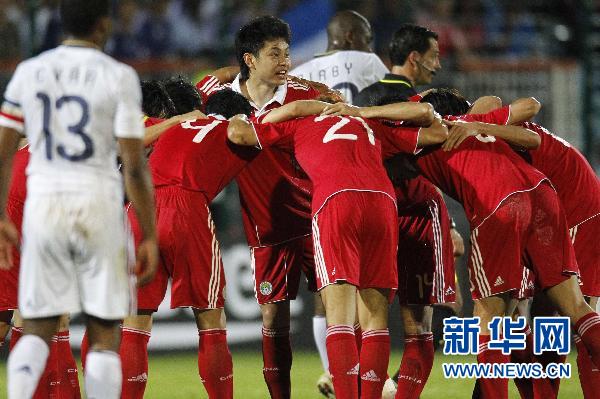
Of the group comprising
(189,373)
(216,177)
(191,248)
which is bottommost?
(189,373)

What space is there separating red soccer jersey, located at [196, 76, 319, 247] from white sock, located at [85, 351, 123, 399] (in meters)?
2.52

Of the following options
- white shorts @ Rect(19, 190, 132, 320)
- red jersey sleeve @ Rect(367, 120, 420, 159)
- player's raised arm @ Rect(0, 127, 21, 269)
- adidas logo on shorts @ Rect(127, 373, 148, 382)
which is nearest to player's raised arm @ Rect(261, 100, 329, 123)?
red jersey sleeve @ Rect(367, 120, 420, 159)

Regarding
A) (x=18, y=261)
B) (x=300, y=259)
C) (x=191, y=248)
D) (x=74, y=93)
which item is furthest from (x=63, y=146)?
(x=300, y=259)

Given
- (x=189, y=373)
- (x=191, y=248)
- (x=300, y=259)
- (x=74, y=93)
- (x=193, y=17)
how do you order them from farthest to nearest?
(x=193, y=17)
(x=189, y=373)
(x=300, y=259)
(x=191, y=248)
(x=74, y=93)

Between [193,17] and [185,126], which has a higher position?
[193,17]

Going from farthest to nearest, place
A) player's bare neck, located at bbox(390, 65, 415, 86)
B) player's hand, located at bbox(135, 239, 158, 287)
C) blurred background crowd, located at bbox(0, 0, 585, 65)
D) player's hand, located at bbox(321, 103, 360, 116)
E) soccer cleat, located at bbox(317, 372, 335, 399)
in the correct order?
blurred background crowd, located at bbox(0, 0, 585, 65) < player's bare neck, located at bbox(390, 65, 415, 86) < soccer cleat, located at bbox(317, 372, 335, 399) < player's hand, located at bbox(321, 103, 360, 116) < player's hand, located at bbox(135, 239, 158, 287)

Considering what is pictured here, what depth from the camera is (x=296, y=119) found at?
22.5ft

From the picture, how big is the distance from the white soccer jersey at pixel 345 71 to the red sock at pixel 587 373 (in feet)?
11.0

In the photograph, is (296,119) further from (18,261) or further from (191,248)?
(18,261)

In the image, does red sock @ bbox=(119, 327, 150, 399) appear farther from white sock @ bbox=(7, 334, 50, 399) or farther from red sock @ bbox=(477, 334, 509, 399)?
red sock @ bbox=(477, 334, 509, 399)

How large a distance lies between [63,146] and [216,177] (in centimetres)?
190

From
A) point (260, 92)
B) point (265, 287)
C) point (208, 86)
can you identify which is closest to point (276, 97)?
point (260, 92)

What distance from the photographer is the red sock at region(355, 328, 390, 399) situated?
6387mm

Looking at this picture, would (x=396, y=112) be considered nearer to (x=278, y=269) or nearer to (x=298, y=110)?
(x=298, y=110)
